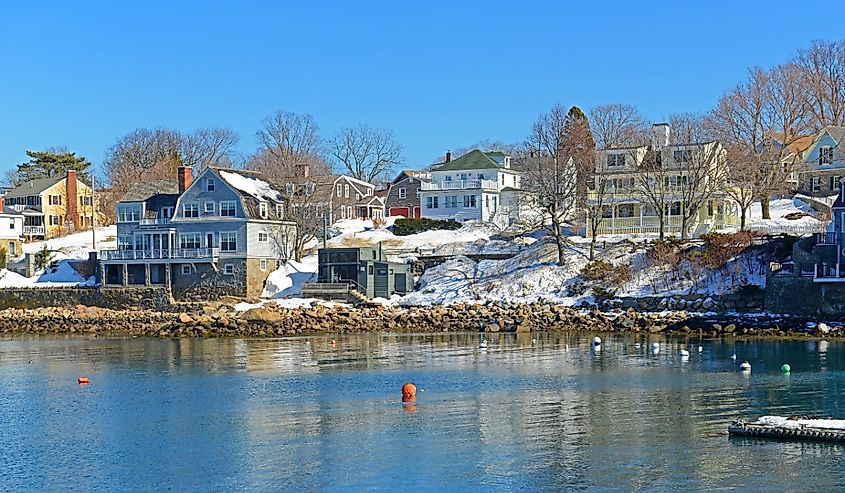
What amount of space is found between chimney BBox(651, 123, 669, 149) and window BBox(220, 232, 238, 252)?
2793cm

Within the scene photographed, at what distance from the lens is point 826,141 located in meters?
81.1

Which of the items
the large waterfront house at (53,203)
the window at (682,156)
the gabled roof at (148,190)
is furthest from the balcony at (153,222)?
the window at (682,156)

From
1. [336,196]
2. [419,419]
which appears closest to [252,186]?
[336,196]

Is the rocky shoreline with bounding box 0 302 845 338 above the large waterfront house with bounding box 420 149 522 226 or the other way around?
the other way around

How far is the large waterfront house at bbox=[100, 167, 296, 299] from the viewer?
67.1 m

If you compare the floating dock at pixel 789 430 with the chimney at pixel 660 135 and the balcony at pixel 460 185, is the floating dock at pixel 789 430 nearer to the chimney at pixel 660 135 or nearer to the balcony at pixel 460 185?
the chimney at pixel 660 135

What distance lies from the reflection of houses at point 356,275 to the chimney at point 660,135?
64.6 ft

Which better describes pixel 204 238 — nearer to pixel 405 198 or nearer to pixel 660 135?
pixel 660 135

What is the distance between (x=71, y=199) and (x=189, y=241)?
34.8 m

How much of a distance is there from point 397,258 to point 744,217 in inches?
847

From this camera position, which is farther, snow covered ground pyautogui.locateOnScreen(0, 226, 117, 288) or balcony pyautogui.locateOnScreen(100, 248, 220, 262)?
snow covered ground pyautogui.locateOnScreen(0, 226, 117, 288)

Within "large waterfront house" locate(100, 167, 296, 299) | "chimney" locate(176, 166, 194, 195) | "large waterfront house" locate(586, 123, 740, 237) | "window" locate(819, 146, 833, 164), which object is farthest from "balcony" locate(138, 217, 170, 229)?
"window" locate(819, 146, 833, 164)

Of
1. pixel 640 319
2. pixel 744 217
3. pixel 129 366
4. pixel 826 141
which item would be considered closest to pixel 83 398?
pixel 129 366

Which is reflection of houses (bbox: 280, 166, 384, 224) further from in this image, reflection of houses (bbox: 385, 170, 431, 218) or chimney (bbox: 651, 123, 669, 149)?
chimney (bbox: 651, 123, 669, 149)
